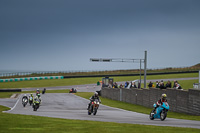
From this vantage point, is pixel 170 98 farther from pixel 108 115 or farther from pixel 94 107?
pixel 94 107

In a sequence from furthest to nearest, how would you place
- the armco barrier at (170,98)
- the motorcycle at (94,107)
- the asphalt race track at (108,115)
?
the armco barrier at (170,98), the motorcycle at (94,107), the asphalt race track at (108,115)

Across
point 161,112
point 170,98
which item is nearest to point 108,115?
point 161,112

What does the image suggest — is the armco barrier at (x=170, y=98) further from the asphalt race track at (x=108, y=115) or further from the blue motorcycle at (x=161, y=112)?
the blue motorcycle at (x=161, y=112)

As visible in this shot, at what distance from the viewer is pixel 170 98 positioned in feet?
88.0

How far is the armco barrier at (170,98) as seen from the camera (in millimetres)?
22864

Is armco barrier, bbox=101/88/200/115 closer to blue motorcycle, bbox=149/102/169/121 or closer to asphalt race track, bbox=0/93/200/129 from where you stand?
asphalt race track, bbox=0/93/200/129

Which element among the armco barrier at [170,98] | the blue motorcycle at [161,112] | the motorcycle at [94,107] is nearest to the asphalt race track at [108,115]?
the blue motorcycle at [161,112]

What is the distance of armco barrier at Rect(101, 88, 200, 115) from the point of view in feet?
75.0

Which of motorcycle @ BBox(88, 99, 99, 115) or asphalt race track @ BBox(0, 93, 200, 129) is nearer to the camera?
asphalt race track @ BBox(0, 93, 200, 129)

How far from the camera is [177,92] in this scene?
84.3 feet

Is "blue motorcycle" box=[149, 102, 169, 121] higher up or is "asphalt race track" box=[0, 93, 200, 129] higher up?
"blue motorcycle" box=[149, 102, 169, 121]

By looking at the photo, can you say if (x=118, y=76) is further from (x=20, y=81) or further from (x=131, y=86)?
(x=131, y=86)

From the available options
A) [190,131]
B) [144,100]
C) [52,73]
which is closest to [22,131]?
[190,131]

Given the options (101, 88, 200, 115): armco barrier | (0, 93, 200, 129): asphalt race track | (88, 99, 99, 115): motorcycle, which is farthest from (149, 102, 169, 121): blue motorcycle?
(101, 88, 200, 115): armco barrier
